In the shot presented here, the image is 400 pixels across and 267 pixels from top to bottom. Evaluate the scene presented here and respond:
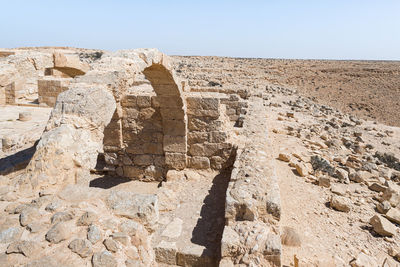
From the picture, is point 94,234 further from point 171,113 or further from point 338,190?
point 338,190

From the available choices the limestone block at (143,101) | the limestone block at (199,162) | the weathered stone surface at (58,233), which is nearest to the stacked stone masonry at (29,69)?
the limestone block at (143,101)

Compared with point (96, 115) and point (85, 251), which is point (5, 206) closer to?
point (85, 251)

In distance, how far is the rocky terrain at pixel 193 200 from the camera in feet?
8.49

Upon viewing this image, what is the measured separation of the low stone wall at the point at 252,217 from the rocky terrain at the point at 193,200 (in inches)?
A: 0.5

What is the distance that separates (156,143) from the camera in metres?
6.71

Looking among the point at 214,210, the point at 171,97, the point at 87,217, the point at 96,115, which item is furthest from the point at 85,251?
the point at 171,97

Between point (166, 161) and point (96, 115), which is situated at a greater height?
point (96, 115)

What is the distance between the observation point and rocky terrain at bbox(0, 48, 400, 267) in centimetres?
259

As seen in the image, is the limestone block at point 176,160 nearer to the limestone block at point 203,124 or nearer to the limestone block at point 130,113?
the limestone block at point 203,124

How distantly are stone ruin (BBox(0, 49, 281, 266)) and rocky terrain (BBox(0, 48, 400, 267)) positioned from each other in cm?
2

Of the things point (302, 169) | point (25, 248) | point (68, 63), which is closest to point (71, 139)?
point (25, 248)

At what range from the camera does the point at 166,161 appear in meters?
6.68

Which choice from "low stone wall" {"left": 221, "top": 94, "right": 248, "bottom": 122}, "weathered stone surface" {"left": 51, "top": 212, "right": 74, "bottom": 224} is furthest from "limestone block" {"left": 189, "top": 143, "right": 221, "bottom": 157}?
"weathered stone surface" {"left": 51, "top": 212, "right": 74, "bottom": 224}

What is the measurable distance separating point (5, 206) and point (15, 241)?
1.94 ft
